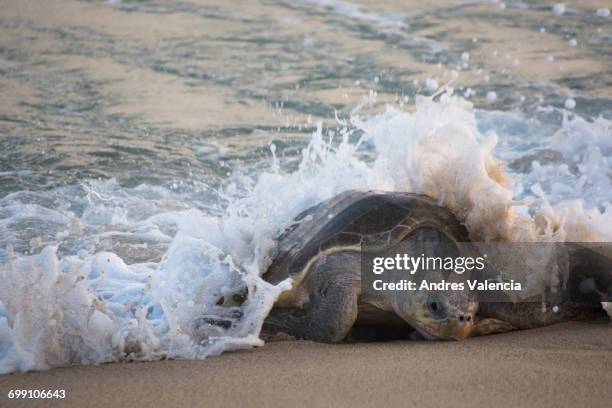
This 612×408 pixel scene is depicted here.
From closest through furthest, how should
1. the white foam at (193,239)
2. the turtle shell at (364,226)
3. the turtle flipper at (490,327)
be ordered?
the white foam at (193,239) → the turtle flipper at (490,327) → the turtle shell at (364,226)

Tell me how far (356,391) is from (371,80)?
22.3 feet

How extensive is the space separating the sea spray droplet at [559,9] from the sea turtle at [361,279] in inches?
369

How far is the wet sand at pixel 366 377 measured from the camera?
9.71 feet

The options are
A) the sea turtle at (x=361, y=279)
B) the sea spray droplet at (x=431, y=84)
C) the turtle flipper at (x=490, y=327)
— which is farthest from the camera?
the sea spray droplet at (x=431, y=84)

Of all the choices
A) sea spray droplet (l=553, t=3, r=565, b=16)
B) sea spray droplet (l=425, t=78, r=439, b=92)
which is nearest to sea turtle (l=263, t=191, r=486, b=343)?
sea spray droplet (l=425, t=78, r=439, b=92)

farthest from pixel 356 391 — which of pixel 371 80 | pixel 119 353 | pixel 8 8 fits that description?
pixel 8 8

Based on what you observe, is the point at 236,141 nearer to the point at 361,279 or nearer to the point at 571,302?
the point at 361,279

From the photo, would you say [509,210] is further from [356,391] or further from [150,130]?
[150,130]

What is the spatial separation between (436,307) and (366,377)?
676 millimetres

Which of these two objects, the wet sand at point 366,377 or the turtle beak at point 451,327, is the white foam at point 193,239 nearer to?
the wet sand at point 366,377

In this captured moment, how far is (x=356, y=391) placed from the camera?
304 cm

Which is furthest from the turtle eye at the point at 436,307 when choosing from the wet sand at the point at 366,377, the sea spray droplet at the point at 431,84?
the sea spray droplet at the point at 431,84

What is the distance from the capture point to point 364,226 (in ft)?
13.3

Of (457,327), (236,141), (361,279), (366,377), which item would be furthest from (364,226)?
(236,141)
